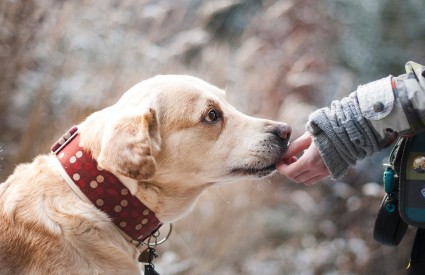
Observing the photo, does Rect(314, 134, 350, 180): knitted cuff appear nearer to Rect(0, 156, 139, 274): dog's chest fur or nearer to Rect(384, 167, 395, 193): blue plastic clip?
Rect(384, 167, 395, 193): blue plastic clip

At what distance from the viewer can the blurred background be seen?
316cm

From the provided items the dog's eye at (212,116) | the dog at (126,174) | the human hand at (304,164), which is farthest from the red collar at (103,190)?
the human hand at (304,164)

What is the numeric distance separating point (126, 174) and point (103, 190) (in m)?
0.13

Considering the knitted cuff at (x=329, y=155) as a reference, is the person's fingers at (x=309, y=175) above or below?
below

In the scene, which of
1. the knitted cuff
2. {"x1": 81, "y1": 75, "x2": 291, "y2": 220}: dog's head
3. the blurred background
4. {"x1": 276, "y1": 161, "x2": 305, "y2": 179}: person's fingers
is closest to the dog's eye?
{"x1": 81, "y1": 75, "x2": 291, "y2": 220}: dog's head

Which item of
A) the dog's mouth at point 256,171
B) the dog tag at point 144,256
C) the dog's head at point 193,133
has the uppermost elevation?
the dog's head at point 193,133

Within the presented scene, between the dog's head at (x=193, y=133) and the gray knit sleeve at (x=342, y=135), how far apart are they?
0.94 ft

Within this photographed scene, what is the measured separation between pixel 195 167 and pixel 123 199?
28 centimetres

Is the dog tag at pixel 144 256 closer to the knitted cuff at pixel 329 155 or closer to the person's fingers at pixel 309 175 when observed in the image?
the person's fingers at pixel 309 175

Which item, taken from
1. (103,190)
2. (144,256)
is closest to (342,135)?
(103,190)

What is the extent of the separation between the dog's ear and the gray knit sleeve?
19.5 inches

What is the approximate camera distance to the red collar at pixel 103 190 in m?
1.64

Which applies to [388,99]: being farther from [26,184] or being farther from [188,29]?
[188,29]

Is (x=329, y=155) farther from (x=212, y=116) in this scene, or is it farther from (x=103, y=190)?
(x=103, y=190)
